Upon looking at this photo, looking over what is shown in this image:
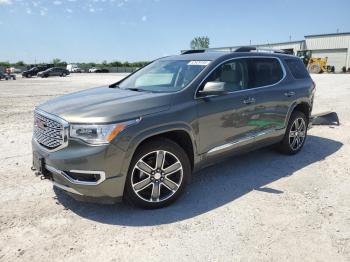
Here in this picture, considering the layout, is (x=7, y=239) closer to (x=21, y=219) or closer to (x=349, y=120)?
(x=21, y=219)

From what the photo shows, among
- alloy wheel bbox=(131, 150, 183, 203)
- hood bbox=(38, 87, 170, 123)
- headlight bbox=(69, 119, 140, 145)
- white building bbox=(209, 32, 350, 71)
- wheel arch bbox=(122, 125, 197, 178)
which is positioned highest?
white building bbox=(209, 32, 350, 71)

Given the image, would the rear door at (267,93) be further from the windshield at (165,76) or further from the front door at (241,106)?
the windshield at (165,76)

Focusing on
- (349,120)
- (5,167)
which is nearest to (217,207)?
(5,167)

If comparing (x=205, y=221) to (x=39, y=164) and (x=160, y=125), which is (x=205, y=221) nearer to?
(x=160, y=125)

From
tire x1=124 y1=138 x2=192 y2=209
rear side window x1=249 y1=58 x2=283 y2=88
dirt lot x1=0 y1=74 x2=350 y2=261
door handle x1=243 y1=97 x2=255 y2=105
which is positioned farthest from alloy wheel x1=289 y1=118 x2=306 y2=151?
tire x1=124 y1=138 x2=192 y2=209

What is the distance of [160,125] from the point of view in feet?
12.7

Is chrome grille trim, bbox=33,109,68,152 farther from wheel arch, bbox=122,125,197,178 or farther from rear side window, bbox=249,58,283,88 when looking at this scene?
rear side window, bbox=249,58,283,88

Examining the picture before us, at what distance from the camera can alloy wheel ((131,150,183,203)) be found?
3914mm

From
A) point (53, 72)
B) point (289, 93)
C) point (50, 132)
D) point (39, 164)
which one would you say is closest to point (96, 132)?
point (50, 132)

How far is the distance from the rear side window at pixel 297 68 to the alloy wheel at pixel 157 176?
3.17 metres

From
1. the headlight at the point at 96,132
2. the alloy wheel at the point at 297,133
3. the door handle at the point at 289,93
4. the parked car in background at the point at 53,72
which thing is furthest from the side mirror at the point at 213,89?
the parked car in background at the point at 53,72

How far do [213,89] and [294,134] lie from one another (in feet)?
8.56

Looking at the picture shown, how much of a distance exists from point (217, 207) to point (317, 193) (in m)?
1.41

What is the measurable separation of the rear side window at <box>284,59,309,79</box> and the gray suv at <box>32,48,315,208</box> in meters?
0.48
